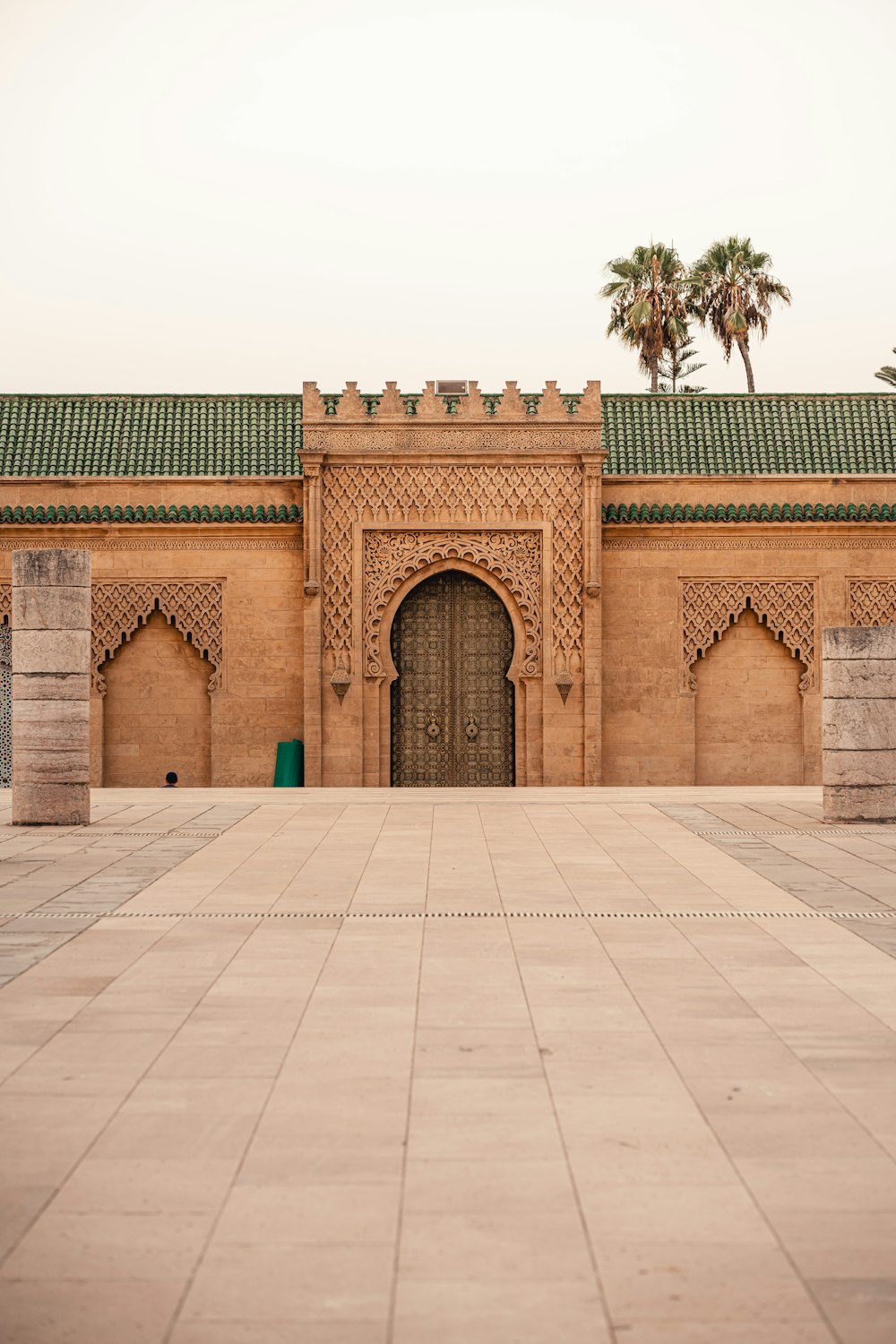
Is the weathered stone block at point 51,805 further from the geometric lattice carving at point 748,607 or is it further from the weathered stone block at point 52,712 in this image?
the geometric lattice carving at point 748,607

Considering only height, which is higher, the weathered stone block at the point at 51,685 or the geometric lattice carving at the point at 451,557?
the geometric lattice carving at the point at 451,557

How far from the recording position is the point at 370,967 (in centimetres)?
542

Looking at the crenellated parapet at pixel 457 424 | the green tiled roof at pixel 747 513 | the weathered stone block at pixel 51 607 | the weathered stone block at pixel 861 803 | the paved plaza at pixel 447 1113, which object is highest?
the crenellated parapet at pixel 457 424

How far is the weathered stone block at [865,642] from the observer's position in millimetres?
11125

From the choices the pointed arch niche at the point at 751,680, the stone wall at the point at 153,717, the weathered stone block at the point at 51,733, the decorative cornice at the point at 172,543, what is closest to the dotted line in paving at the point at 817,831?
the weathered stone block at the point at 51,733

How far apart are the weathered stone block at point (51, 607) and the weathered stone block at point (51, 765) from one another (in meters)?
1.06

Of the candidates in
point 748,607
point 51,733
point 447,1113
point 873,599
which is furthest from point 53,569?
point 873,599

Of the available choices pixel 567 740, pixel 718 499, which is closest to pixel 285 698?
pixel 567 740

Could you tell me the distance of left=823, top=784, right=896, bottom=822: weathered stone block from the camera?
35.7ft

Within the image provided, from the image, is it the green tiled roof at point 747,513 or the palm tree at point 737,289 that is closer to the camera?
the green tiled roof at point 747,513

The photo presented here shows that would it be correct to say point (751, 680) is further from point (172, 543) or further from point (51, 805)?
point (51, 805)

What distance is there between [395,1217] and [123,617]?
14.1 metres

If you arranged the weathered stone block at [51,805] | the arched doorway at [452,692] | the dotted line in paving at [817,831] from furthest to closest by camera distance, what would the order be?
the arched doorway at [452,692] → the weathered stone block at [51,805] → the dotted line in paving at [817,831]

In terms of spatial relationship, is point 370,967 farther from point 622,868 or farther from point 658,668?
point 658,668
